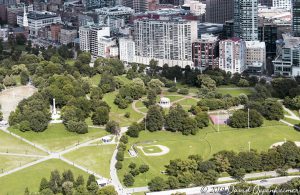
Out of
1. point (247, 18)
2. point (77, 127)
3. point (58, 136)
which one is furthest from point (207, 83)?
point (58, 136)

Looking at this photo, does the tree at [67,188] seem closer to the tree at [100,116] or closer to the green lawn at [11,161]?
the green lawn at [11,161]

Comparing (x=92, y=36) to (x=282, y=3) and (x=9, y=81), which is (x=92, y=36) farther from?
(x=282, y=3)

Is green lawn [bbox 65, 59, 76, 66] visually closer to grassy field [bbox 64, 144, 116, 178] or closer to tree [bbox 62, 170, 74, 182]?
grassy field [bbox 64, 144, 116, 178]

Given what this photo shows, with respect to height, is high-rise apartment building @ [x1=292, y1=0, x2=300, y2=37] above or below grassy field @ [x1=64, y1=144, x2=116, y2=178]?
above

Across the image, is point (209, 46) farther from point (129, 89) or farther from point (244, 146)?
point (244, 146)

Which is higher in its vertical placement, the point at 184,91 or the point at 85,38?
the point at 85,38

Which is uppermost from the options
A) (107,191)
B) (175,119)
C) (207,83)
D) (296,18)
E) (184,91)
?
(296,18)

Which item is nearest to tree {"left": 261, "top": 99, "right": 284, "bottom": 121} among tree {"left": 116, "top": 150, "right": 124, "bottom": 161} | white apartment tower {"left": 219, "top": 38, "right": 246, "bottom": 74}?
tree {"left": 116, "top": 150, "right": 124, "bottom": 161}
